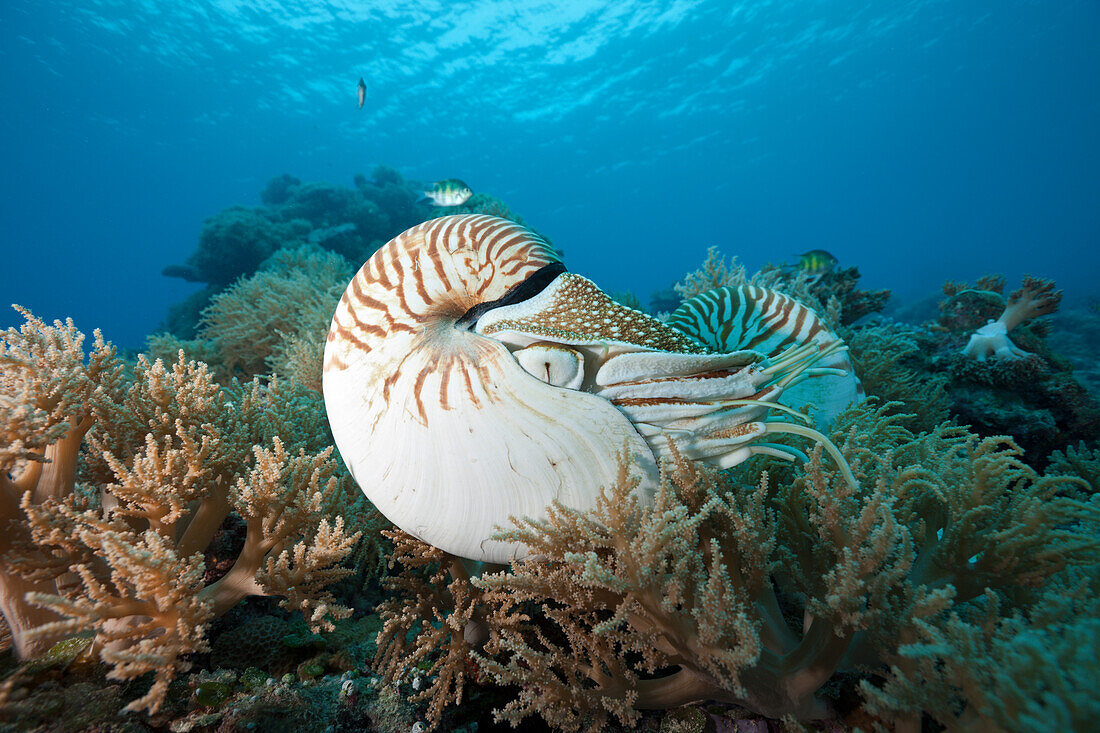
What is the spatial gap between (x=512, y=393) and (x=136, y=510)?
1380 millimetres

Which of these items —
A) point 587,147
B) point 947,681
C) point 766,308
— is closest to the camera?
point 947,681

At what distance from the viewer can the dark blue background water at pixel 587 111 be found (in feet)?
104

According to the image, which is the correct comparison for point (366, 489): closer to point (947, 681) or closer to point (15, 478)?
point (15, 478)

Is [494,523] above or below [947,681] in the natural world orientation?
above

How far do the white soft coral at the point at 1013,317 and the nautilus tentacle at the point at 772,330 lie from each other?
2.68 meters

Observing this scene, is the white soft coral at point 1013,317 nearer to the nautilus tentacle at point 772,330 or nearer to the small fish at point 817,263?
the small fish at point 817,263

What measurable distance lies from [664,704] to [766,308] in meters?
2.38

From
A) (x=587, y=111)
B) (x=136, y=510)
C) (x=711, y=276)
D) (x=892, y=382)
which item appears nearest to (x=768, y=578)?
(x=136, y=510)

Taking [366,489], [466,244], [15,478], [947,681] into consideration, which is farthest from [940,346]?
[15,478]

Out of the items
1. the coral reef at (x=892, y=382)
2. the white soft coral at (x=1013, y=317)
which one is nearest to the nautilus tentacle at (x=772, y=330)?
the coral reef at (x=892, y=382)

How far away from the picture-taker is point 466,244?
5.30 feet

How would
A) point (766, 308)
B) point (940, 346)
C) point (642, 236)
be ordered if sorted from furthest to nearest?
point (642, 236), point (940, 346), point (766, 308)

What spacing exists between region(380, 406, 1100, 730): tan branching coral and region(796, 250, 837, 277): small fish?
4.93 metres

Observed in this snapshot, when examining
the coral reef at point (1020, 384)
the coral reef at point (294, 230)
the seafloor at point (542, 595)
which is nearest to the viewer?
the seafloor at point (542, 595)
